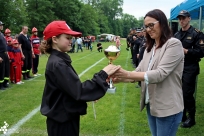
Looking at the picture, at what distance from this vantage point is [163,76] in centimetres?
241

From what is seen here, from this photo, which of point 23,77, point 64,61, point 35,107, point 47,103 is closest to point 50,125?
point 47,103

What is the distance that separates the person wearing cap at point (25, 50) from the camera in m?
10.1

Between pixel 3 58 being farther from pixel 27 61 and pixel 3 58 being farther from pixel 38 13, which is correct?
pixel 38 13

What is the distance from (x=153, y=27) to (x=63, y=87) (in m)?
1.11

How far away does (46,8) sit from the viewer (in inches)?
1711

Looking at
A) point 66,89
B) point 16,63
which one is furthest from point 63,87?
point 16,63

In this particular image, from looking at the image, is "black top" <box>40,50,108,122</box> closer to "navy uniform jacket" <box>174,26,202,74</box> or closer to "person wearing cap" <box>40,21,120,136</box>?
"person wearing cap" <box>40,21,120,136</box>

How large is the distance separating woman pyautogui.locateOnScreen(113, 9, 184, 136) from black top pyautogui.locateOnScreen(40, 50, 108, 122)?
1.15 feet

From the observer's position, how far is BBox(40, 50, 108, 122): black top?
2123mm

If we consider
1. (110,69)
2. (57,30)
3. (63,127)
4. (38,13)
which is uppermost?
(38,13)

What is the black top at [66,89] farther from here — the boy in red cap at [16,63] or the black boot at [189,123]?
the boy in red cap at [16,63]

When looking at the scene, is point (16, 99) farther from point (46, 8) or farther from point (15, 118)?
point (46, 8)

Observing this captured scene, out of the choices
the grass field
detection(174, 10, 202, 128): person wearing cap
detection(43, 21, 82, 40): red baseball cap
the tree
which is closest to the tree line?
the tree

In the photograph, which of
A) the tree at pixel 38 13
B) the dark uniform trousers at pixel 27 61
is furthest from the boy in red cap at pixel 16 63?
the tree at pixel 38 13
